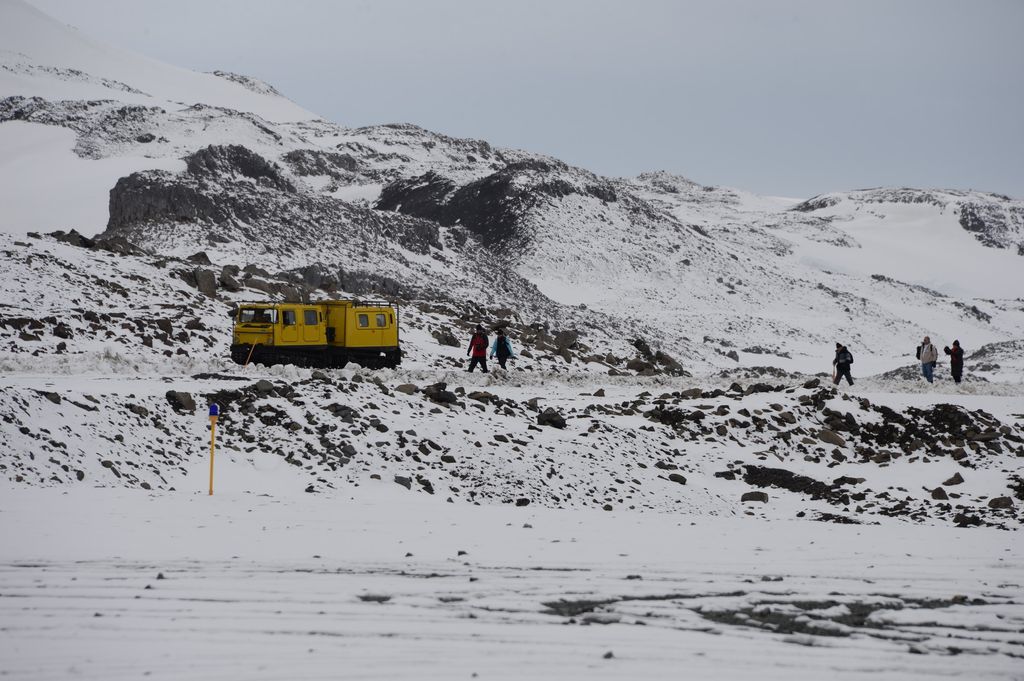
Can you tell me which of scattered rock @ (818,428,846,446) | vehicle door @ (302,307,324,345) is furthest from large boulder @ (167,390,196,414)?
scattered rock @ (818,428,846,446)

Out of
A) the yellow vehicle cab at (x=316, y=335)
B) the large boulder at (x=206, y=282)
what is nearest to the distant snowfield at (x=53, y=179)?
the large boulder at (x=206, y=282)

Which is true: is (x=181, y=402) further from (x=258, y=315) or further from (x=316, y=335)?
(x=316, y=335)

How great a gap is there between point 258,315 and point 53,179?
2548 inches

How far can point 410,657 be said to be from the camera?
7059 millimetres

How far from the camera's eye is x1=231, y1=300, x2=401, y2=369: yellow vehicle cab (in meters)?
28.6

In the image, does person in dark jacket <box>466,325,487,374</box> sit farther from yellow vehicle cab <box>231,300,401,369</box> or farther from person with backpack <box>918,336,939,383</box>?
person with backpack <box>918,336,939,383</box>

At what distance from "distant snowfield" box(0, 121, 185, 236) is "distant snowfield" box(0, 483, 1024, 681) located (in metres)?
64.9

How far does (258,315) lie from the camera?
94.5 ft

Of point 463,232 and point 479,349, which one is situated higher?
point 463,232

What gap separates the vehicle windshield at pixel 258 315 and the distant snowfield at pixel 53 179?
A: 4717 cm

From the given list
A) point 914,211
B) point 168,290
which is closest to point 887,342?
point 168,290

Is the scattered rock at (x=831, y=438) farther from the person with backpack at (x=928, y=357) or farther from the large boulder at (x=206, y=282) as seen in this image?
the large boulder at (x=206, y=282)

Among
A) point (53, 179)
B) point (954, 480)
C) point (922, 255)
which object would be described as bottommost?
point (954, 480)

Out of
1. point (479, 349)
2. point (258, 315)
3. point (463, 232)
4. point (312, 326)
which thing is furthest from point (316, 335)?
point (463, 232)
